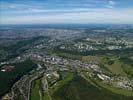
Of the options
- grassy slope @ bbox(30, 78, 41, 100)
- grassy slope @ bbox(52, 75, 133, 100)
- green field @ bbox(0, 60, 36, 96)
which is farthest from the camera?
green field @ bbox(0, 60, 36, 96)

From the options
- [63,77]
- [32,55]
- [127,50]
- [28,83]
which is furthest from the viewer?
[127,50]

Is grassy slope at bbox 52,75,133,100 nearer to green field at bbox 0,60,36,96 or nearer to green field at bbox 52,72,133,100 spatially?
green field at bbox 52,72,133,100

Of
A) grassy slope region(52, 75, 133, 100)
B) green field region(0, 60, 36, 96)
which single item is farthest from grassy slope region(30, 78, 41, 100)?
green field region(0, 60, 36, 96)

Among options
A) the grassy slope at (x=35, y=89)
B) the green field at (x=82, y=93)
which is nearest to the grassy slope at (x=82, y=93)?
the green field at (x=82, y=93)

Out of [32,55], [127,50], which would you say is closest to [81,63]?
[32,55]

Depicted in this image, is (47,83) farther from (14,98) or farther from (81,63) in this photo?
(81,63)

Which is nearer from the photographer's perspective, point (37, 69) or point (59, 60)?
point (37, 69)

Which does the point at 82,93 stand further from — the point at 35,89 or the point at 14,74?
the point at 14,74

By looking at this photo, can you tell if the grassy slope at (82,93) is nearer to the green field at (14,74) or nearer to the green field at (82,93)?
the green field at (82,93)

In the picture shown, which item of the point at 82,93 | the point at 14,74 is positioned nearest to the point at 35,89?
the point at 82,93
